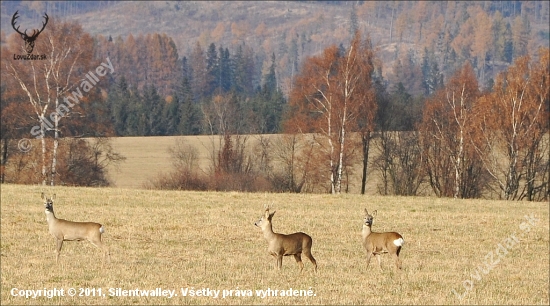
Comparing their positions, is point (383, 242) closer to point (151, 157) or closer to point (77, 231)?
point (77, 231)

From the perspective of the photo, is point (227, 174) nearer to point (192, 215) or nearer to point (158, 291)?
point (192, 215)

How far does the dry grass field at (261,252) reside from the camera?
45.4ft

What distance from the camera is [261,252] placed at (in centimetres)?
1881

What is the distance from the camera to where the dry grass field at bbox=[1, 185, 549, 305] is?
13852mm

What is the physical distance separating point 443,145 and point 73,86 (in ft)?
78.2

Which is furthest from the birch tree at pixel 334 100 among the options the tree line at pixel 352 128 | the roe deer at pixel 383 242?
the roe deer at pixel 383 242

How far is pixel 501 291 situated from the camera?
14578 millimetres

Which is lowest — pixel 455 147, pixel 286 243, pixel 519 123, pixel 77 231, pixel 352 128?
pixel 77 231

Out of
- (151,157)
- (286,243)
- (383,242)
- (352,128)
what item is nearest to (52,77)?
(352,128)

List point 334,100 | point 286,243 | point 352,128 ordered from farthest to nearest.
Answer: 1. point 352,128
2. point 334,100
3. point 286,243

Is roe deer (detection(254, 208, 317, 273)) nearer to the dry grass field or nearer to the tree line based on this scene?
the dry grass field

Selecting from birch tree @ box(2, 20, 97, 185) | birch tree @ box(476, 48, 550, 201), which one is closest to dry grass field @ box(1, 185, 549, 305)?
birch tree @ box(2, 20, 97, 185)

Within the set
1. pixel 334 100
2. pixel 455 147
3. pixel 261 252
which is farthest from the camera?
pixel 455 147

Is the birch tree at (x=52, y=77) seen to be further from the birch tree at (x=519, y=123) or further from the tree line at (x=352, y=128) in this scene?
the birch tree at (x=519, y=123)
